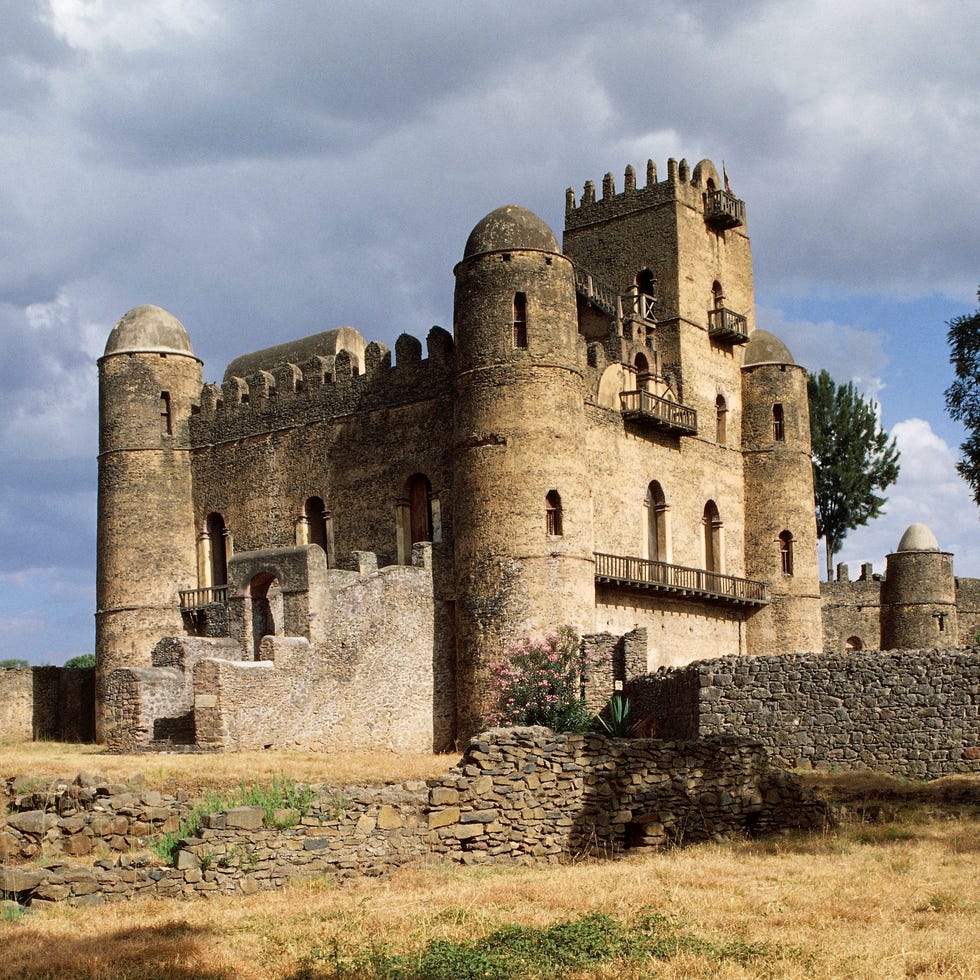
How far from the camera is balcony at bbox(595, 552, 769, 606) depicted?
31.4 m

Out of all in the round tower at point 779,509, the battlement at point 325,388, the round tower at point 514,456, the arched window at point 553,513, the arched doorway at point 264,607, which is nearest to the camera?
the arched doorway at point 264,607

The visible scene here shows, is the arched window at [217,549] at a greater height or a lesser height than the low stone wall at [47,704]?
greater

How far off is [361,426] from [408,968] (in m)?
24.0

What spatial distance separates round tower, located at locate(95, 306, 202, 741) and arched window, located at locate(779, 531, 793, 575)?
591 inches

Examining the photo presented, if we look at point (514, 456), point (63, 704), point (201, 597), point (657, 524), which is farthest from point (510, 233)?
point (63, 704)

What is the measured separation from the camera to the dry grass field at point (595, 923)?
390 inches

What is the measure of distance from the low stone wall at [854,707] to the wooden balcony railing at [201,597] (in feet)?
53.2

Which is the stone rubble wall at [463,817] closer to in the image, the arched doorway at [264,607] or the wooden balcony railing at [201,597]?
the arched doorway at [264,607]

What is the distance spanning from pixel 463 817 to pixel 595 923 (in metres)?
3.93

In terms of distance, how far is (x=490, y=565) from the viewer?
2869 cm

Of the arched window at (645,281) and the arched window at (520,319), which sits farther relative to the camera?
the arched window at (645,281)

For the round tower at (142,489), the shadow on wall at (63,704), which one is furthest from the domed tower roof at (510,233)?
the shadow on wall at (63,704)

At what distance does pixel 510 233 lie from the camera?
29.8m

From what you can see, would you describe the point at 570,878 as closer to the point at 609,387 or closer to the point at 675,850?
the point at 675,850
